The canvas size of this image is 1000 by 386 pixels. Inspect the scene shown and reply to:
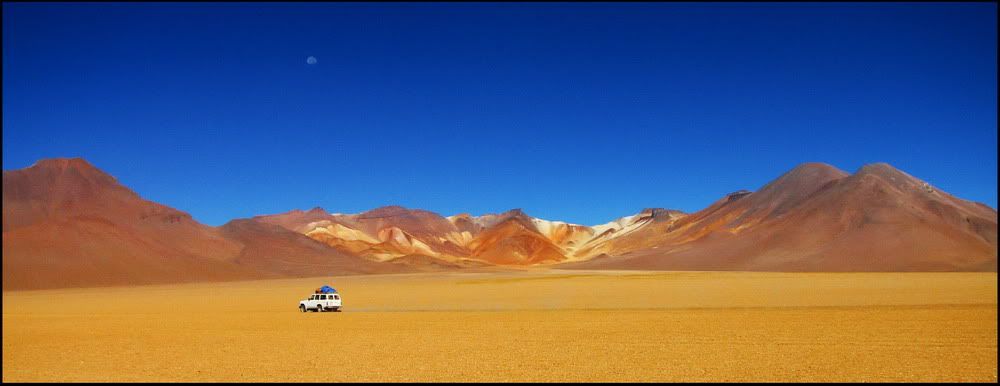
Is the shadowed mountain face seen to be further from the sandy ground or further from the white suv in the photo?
the sandy ground

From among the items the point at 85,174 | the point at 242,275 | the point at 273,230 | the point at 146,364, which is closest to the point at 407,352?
the point at 146,364

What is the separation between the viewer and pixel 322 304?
48188 millimetres

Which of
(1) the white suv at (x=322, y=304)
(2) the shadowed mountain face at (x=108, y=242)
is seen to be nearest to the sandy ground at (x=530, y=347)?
(1) the white suv at (x=322, y=304)

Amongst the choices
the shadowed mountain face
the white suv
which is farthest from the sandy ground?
the shadowed mountain face

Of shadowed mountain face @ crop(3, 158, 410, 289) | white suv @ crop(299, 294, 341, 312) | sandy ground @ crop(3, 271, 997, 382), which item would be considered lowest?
sandy ground @ crop(3, 271, 997, 382)

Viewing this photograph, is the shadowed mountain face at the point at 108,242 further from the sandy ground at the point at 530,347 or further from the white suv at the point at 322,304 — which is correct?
the sandy ground at the point at 530,347

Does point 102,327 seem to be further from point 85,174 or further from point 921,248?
point 921,248

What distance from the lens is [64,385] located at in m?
19.5

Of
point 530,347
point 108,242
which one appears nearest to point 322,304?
point 530,347

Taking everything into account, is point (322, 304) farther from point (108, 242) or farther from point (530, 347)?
point (108, 242)

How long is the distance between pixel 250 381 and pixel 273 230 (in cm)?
18402

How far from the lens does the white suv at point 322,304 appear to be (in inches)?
1897

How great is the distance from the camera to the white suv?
48188 mm

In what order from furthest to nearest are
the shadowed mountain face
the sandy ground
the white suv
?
the shadowed mountain face, the white suv, the sandy ground
